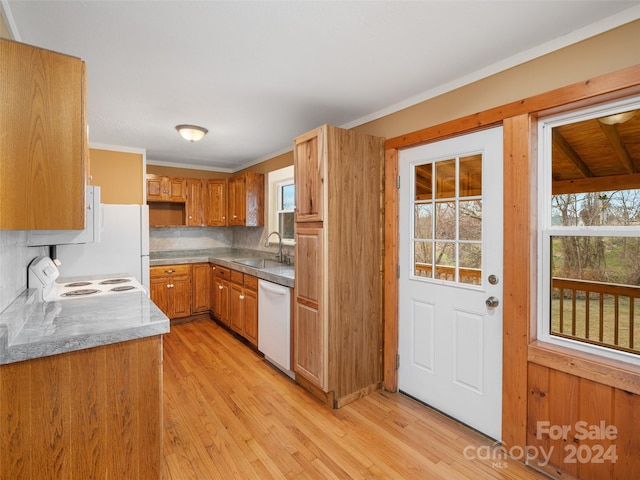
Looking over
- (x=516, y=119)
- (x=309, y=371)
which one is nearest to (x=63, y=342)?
(x=309, y=371)

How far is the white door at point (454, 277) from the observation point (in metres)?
2.08

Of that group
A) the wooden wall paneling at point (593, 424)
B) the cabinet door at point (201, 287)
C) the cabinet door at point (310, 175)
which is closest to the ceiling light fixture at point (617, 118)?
the wooden wall paneling at point (593, 424)

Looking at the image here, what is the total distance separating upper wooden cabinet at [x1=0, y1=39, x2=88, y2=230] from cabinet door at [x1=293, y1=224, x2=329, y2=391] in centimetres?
151

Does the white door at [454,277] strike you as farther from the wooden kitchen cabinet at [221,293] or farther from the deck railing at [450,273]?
the wooden kitchen cabinet at [221,293]

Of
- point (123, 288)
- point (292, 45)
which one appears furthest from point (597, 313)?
point (123, 288)

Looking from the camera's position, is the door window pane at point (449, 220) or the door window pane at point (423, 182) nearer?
the door window pane at point (449, 220)

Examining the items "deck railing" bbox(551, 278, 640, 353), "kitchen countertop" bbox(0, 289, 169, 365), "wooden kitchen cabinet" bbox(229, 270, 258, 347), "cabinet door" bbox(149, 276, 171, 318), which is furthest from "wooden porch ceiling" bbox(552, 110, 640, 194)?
"cabinet door" bbox(149, 276, 171, 318)

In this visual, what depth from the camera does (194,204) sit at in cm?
498

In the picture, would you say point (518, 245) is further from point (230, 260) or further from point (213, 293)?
point (213, 293)

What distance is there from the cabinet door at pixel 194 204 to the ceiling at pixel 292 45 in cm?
206

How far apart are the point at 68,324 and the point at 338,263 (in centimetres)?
163

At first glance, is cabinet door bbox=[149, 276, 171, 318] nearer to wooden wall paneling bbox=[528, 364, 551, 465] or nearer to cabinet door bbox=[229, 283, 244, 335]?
cabinet door bbox=[229, 283, 244, 335]

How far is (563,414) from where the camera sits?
175 centimetres

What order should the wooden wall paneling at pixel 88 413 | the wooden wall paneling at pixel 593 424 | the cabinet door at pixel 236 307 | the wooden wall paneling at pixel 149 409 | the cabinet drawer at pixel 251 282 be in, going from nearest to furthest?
the wooden wall paneling at pixel 88 413 → the wooden wall paneling at pixel 149 409 → the wooden wall paneling at pixel 593 424 → the cabinet drawer at pixel 251 282 → the cabinet door at pixel 236 307
